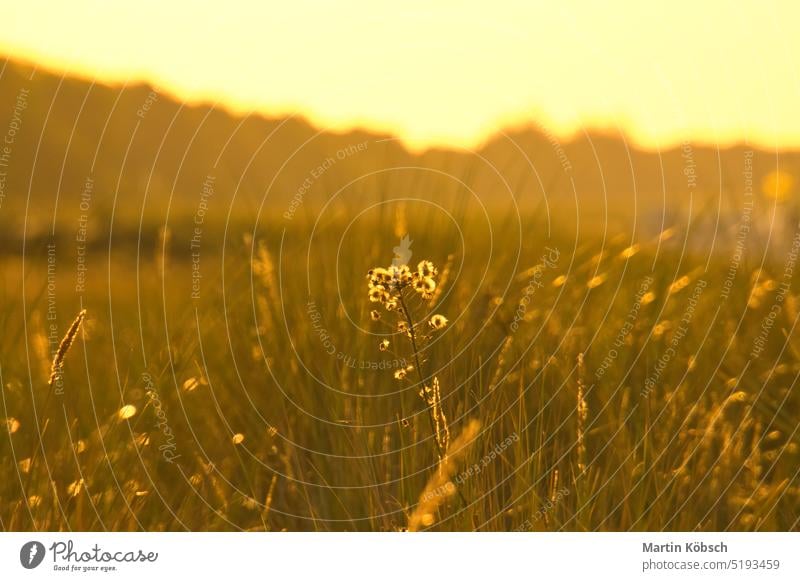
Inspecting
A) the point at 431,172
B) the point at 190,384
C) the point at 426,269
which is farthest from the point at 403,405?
the point at 431,172

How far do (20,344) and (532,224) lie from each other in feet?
6.37

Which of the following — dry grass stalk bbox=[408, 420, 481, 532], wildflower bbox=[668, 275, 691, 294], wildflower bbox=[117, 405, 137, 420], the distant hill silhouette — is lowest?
dry grass stalk bbox=[408, 420, 481, 532]

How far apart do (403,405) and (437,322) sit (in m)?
0.28

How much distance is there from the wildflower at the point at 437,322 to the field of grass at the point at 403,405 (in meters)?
0.05

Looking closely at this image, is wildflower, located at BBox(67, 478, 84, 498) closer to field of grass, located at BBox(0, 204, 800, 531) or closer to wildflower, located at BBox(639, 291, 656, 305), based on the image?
field of grass, located at BBox(0, 204, 800, 531)

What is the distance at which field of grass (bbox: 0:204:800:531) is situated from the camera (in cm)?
Answer: 238

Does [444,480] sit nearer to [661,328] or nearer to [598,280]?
[661,328]

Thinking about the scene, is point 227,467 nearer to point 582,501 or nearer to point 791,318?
point 582,501

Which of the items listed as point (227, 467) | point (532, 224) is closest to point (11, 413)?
point (227, 467)

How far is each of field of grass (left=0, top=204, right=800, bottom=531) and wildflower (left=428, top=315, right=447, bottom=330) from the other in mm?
46
